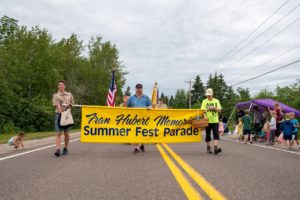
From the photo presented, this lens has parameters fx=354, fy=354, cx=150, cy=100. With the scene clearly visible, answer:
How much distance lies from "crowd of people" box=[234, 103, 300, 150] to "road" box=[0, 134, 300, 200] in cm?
630

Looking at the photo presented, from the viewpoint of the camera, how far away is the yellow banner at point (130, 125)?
1013 centimetres

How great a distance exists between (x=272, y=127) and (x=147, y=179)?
11429 mm

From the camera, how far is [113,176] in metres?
5.84

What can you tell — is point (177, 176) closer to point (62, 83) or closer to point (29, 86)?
point (62, 83)

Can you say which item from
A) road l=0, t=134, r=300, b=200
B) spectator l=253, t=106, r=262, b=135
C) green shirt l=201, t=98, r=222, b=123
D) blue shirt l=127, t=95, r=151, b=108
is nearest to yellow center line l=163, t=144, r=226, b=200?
road l=0, t=134, r=300, b=200

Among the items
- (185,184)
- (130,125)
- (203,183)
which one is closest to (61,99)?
(130,125)

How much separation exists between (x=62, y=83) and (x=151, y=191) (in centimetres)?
565

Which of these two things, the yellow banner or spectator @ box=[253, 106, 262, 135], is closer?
the yellow banner

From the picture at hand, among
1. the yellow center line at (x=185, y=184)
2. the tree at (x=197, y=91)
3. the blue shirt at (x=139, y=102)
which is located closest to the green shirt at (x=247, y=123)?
the blue shirt at (x=139, y=102)

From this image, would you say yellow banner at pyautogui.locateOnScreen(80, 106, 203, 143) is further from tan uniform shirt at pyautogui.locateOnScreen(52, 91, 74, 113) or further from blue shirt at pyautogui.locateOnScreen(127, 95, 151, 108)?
tan uniform shirt at pyautogui.locateOnScreen(52, 91, 74, 113)

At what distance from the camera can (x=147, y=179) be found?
552cm

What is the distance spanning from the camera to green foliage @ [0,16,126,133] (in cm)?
3709

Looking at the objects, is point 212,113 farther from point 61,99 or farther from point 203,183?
point 203,183

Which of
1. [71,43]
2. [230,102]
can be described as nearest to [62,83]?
[71,43]
